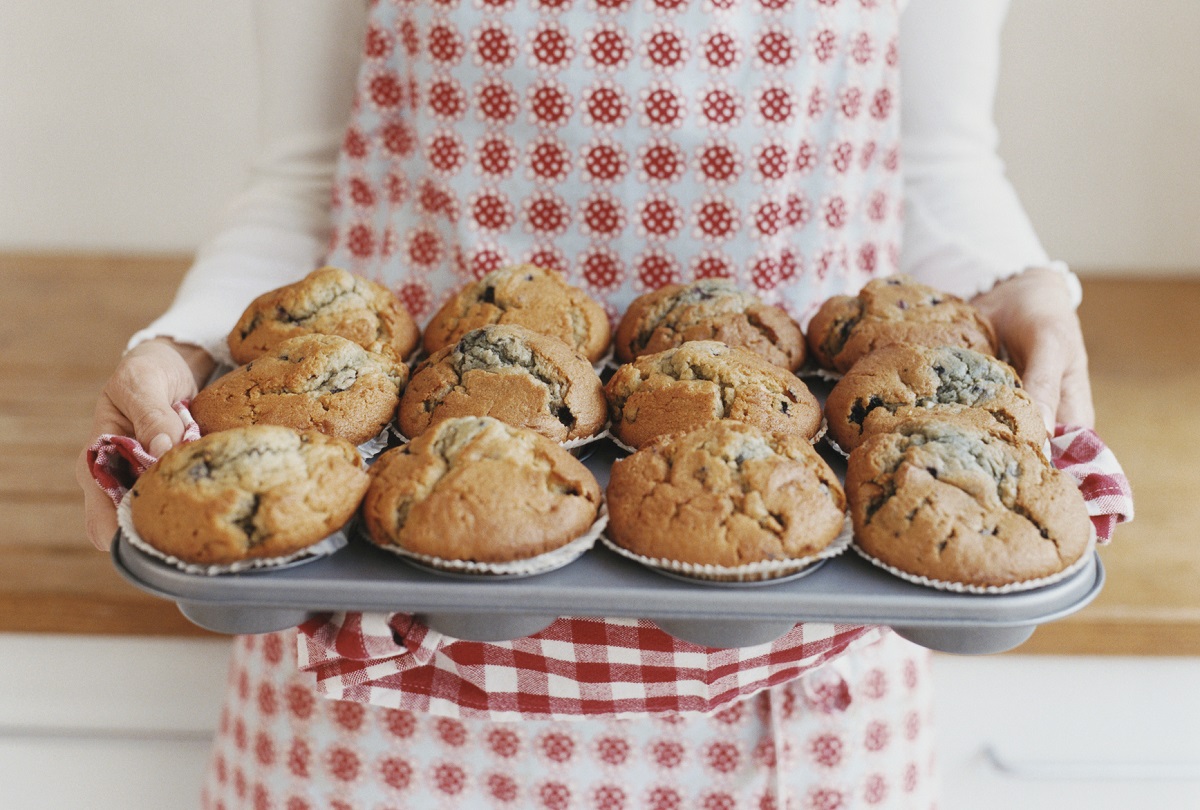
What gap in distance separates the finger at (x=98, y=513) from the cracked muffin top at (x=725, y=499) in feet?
1.44

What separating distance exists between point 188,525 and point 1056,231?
6.70 feet

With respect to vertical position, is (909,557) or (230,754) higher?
(909,557)

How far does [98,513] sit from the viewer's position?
93cm

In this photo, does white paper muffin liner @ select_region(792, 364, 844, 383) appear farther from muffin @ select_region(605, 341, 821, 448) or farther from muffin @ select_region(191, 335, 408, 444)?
muffin @ select_region(191, 335, 408, 444)

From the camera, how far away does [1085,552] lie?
78 cm

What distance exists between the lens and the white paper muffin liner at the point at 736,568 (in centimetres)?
74

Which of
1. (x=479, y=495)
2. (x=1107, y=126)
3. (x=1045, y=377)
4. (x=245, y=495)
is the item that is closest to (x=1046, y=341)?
(x=1045, y=377)

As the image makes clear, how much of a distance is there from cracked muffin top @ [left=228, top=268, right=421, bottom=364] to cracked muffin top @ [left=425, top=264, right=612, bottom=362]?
1.7 inches

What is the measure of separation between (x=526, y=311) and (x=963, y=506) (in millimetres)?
451

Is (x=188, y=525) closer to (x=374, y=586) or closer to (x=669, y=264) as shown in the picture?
(x=374, y=586)

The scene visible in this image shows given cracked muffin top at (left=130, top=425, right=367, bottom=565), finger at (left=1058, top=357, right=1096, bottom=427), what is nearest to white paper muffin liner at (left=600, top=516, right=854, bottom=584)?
cracked muffin top at (left=130, top=425, right=367, bottom=565)

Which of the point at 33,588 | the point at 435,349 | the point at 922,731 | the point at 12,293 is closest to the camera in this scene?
the point at 435,349

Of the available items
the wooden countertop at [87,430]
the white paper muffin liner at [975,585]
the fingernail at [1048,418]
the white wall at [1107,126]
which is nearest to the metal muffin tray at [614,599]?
the white paper muffin liner at [975,585]

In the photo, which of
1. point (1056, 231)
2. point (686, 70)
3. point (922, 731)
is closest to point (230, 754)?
point (922, 731)
